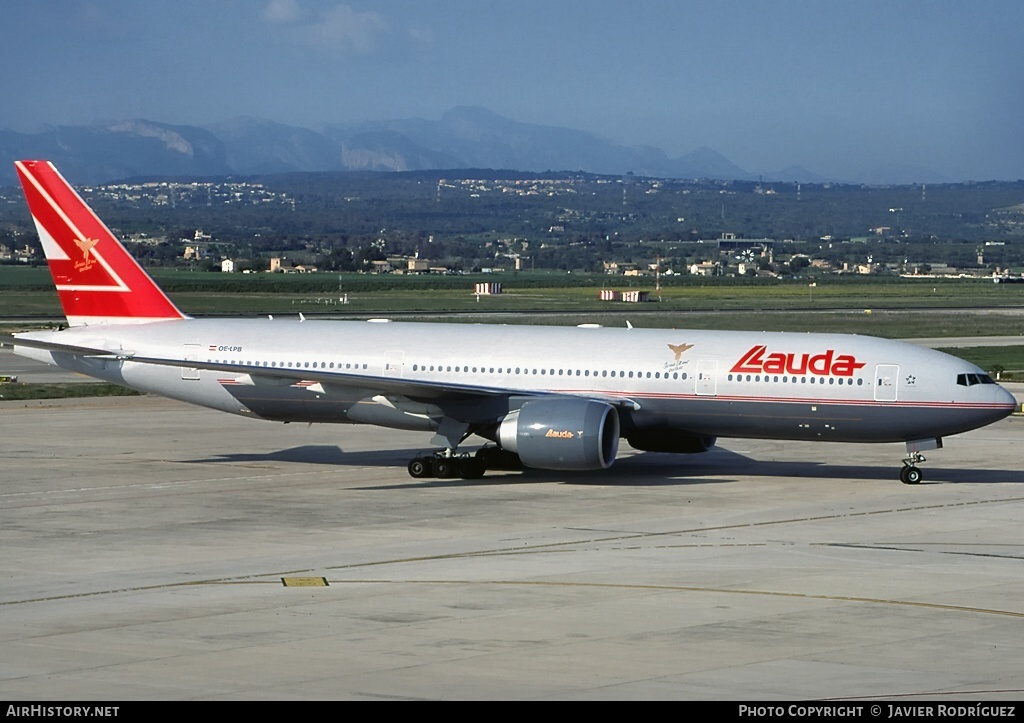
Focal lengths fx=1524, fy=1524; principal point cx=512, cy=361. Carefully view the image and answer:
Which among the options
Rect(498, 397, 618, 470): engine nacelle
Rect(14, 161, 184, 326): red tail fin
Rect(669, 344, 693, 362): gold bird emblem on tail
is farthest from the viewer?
Rect(14, 161, 184, 326): red tail fin

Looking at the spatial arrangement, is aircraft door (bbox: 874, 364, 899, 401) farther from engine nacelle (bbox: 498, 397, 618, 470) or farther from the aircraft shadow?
engine nacelle (bbox: 498, 397, 618, 470)

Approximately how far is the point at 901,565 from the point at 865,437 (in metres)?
11.5

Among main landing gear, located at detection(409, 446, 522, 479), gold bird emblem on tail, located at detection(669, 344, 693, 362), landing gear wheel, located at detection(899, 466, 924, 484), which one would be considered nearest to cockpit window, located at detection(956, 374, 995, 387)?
landing gear wheel, located at detection(899, 466, 924, 484)

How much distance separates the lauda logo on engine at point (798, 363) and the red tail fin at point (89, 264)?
16361 millimetres

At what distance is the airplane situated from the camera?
37219 millimetres

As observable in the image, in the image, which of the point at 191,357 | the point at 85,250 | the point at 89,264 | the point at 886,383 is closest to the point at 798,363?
the point at 886,383

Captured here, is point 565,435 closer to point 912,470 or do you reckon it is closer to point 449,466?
point 449,466

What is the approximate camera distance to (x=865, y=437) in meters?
37.8

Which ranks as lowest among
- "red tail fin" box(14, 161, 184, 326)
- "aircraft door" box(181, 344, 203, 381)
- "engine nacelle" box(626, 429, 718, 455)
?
"engine nacelle" box(626, 429, 718, 455)

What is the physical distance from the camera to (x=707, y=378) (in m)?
38.1

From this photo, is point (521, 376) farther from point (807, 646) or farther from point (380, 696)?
point (380, 696)

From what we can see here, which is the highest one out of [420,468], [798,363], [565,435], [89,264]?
[89,264]

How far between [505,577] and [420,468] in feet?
45.8

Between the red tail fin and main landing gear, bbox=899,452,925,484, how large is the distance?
20434 millimetres
